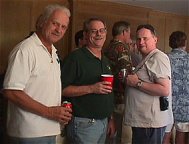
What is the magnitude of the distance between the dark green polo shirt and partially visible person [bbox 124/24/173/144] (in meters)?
0.23

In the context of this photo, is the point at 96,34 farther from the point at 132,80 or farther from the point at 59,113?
the point at 59,113

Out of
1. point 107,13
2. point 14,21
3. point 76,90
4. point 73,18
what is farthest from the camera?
point 107,13

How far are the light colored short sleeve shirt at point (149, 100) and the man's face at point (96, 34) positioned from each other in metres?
0.34

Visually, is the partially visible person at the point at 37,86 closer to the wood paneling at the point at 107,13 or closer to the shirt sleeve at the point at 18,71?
the shirt sleeve at the point at 18,71

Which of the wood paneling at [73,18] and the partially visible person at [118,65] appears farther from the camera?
the wood paneling at [73,18]

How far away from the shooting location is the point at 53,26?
148 centimetres

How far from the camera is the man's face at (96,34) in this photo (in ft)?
5.78

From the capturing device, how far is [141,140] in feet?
6.20

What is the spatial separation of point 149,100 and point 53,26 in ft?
2.59

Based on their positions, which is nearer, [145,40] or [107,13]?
[145,40]

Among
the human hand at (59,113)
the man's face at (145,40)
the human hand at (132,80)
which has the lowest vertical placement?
the human hand at (59,113)

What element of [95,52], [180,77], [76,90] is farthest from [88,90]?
[180,77]

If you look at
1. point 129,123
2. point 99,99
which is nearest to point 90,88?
point 99,99

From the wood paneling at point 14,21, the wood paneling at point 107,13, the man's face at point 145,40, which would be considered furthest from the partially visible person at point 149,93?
the wood paneling at point 107,13
